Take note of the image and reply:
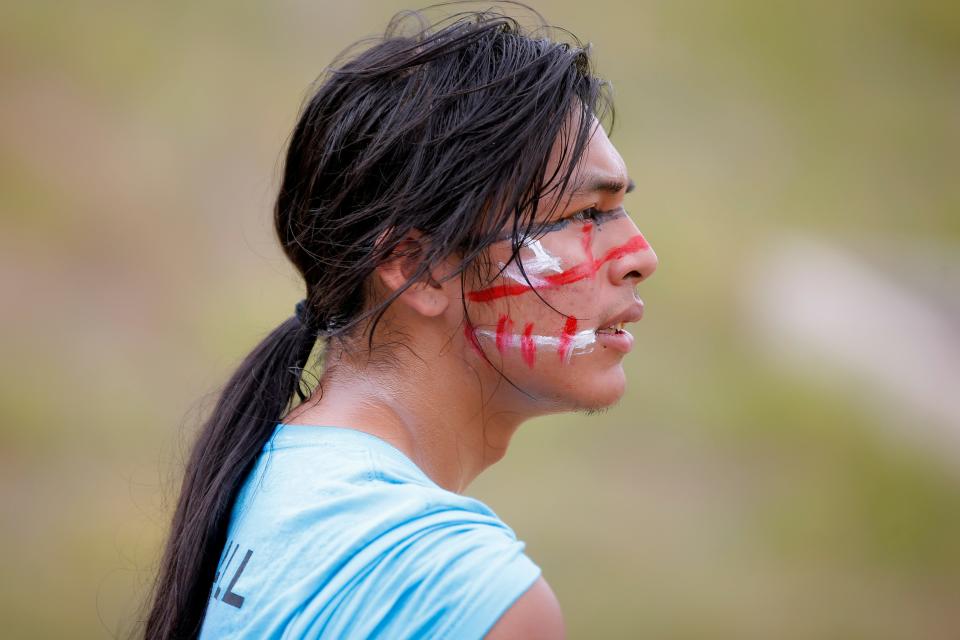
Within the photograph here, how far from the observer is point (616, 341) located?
1.87 meters

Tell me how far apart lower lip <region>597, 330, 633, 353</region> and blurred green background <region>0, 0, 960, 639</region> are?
9.60 ft


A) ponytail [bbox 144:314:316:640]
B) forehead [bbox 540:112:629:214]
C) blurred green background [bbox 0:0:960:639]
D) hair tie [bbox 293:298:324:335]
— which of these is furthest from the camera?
blurred green background [bbox 0:0:960:639]

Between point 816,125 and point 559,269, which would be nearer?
point 559,269

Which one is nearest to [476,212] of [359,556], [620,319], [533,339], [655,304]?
[533,339]

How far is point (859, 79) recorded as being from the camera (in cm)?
789

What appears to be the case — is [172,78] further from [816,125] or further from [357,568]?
[357,568]

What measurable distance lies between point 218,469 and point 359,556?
538 mm

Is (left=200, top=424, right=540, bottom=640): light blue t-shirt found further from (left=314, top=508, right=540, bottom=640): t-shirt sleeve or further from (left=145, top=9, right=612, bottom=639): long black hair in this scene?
(left=145, top=9, right=612, bottom=639): long black hair

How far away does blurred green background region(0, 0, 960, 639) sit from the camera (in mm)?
5109

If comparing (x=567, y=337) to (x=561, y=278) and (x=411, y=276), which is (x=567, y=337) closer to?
(x=561, y=278)

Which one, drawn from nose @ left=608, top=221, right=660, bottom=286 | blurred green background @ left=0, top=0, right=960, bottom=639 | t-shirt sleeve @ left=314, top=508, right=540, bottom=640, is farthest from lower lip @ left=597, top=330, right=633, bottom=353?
blurred green background @ left=0, top=0, right=960, bottom=639

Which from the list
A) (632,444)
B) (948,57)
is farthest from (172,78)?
(948,57)

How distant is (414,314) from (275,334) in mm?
398

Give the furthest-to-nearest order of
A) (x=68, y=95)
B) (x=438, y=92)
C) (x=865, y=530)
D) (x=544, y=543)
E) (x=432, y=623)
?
(x=68, y=95) → (x=865, y=530) → (x=544, y=543) → (x=438, y=92) → (x=432, y=623)
